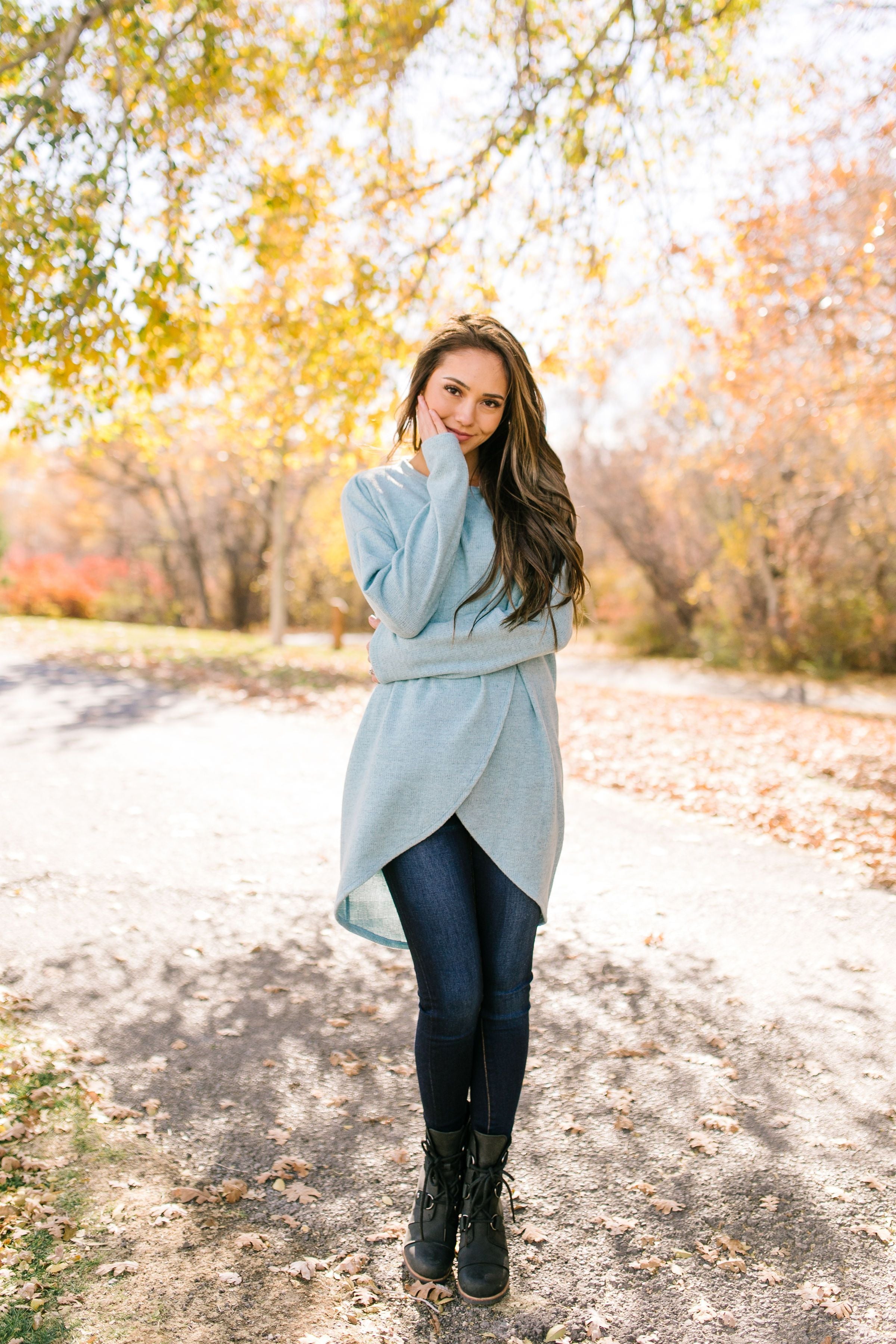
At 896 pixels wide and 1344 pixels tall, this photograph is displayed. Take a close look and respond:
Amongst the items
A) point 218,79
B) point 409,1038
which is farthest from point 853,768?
point 218,79

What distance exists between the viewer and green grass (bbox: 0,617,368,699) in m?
11.4

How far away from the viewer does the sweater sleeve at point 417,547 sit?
199 centimetres

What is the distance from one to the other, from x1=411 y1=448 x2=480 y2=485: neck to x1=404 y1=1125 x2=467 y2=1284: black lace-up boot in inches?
60.7

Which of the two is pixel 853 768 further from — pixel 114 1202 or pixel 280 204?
pixel 114 1202

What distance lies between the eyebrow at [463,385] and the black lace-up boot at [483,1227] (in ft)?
5.62

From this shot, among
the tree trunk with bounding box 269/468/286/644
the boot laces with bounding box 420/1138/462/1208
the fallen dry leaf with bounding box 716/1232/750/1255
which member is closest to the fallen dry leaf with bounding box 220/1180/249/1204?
the boot laces with bounding box 420/1138/462/1208

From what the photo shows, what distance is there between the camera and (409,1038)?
129 inches

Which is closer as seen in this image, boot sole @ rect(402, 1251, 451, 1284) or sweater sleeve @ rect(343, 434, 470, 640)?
sweater sleeve @ rect(343, 434, 470, 640)

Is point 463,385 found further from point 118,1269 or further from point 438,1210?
point 118,1269

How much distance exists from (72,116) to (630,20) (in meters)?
3.44

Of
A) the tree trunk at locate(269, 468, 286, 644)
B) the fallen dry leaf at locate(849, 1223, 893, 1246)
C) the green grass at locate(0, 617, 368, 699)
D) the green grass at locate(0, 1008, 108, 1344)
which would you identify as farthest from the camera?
the tree trunk at locate(269, 468, 286, 644)

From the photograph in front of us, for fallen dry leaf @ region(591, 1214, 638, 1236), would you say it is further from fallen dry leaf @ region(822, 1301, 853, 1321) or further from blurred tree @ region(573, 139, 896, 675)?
blurred tree @ region(573, 139, 896, 675)

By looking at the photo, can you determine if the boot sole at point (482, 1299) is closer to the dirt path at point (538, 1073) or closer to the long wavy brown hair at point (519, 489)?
the dirt path at point (538, 1073)

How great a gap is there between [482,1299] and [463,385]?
208 centimetres
